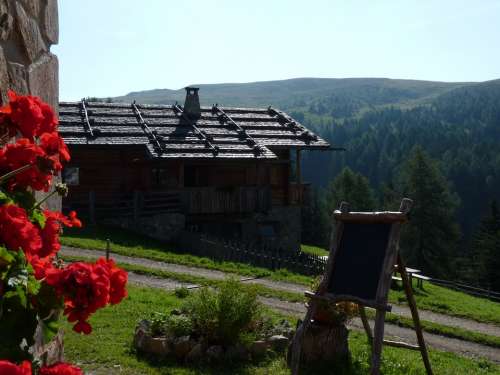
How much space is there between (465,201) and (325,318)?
314 feet

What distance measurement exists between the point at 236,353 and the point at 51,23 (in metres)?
5.69

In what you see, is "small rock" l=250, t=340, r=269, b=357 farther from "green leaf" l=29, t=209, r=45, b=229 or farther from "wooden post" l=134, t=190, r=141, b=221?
"wooden post" l=134, t=190, r=141, b=221

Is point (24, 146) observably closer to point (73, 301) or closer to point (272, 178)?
point (73, 301)

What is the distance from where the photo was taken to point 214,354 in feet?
25.8

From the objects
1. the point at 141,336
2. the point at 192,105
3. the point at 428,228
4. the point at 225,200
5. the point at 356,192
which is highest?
the point at 192,105

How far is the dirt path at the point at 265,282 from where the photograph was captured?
14.4 m

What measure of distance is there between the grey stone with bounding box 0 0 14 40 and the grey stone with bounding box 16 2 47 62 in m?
0.10

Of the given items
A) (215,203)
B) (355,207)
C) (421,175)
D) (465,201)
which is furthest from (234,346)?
(465,201)

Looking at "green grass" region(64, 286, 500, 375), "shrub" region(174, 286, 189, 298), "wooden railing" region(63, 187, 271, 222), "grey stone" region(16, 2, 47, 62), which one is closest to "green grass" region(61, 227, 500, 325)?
"wooden railing" region(63, 187, 271, 222)

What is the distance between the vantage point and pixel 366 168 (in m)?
129

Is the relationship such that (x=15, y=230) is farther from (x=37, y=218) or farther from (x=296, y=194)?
(x=296, y=194)

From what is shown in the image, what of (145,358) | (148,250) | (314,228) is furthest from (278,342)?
(314,228)

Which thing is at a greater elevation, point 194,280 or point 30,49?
point 30,49

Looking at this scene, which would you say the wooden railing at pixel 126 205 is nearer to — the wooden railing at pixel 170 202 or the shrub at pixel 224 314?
the wooden railing at pixel 170 202
